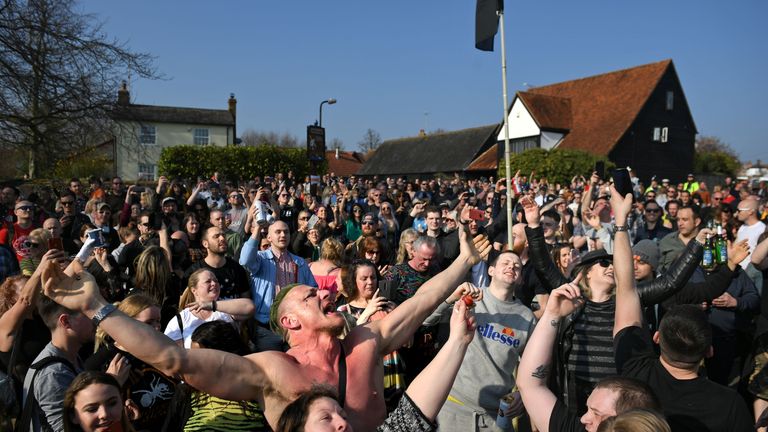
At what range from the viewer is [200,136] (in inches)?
1923

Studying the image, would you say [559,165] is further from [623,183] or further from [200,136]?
[200,136]

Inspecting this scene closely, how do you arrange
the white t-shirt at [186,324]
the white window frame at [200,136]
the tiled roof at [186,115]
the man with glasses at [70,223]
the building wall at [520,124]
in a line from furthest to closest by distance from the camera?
the white window frame at [200,136] → the tiled roof at [186,115] → the building wall at [520,124] → the man with glasses at [70,223] → the white t-shirt at [186,324]

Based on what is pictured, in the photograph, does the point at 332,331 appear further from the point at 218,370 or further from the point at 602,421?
the point at 602,421

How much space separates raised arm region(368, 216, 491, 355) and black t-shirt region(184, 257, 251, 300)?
266 cm

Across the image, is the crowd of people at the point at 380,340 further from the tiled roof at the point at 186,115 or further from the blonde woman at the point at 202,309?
the tiled roof at the point at 186,115

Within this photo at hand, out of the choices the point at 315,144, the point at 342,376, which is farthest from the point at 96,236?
the point at 315,144

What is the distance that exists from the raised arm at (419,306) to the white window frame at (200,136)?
4823 cm

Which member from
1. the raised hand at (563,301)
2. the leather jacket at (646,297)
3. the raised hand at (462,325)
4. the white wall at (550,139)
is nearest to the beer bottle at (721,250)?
the leather jacket at (646,297)

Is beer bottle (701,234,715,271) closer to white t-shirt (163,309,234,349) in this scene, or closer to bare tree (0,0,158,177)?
white t-shirt (163,309,234,349)

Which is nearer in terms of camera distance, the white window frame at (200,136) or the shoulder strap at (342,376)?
the shoulder strap at (342,376)

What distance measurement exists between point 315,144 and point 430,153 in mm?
33761

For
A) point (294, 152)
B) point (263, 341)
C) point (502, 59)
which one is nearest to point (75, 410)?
point (263, 341)

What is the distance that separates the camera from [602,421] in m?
2.33

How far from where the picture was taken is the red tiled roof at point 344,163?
6390 centimetres
